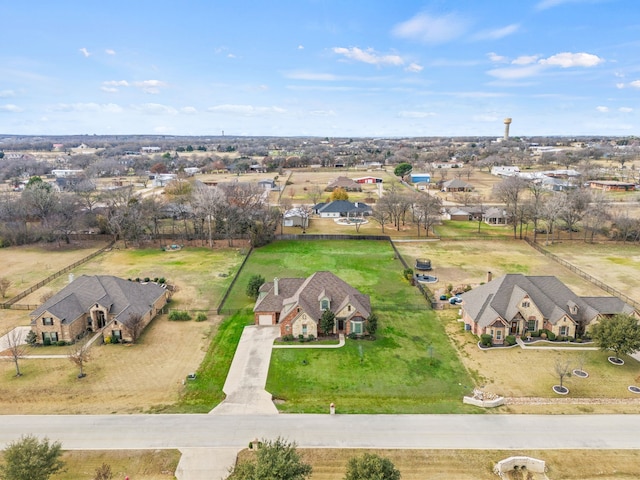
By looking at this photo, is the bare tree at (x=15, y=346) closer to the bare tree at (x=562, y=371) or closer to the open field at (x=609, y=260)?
the bare tree at (x=562, y=371)

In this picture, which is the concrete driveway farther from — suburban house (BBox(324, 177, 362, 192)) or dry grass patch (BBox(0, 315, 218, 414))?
suburban house (BBox(324, 177, 362, 192))

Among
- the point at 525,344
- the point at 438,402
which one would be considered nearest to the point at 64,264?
the point at 438,402

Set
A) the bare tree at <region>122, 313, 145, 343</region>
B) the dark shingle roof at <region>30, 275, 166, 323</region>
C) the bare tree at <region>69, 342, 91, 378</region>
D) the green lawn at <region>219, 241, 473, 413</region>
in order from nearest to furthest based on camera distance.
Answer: the green lawn at <region>219, 241, 473, 413</region> < the bare tree at <region>69, 342, 91, 378</region> < the bare tree at <region>122, 313, 145, 343</region> < the dark shingle roof at <region>30, 275, 166, 323</region>

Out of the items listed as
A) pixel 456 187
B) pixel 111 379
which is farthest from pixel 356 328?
pixel 456 187

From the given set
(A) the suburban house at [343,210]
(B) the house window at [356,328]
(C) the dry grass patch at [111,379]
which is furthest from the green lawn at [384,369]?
(A) the suburban house at [343,210]

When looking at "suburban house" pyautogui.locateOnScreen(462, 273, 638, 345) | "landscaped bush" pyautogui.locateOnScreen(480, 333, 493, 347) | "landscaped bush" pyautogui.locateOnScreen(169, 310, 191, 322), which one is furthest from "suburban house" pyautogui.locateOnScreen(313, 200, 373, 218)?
"landscaped bush" pyautogui.locateOnScreen(480, 333, 493, 347)
